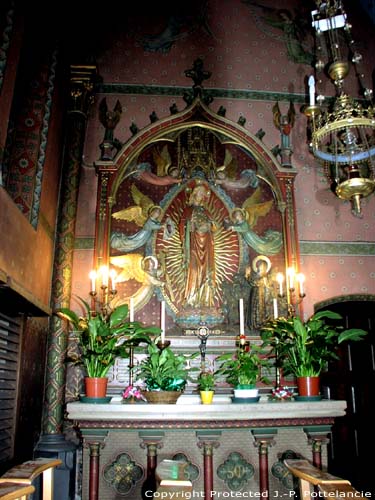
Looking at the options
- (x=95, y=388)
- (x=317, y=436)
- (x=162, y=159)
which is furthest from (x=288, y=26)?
(x=95, y=388)

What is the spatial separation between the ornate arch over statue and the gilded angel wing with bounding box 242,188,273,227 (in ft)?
0.05

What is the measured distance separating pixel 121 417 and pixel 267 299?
303 centimetres

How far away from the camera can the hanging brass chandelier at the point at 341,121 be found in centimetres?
633

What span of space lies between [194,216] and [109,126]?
193cm

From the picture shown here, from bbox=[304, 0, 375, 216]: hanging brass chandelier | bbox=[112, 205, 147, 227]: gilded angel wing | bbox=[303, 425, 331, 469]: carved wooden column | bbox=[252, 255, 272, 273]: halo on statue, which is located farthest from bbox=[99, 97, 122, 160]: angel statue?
bbox=[303, 425, 331, 469]: carved wooden column

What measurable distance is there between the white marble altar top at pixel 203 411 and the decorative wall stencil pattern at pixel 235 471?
585 mm

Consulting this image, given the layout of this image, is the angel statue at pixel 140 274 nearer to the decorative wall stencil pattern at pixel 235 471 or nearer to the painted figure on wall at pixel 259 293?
the painted figure on wall at pixel 259 293

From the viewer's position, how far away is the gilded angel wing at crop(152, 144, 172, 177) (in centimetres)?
786

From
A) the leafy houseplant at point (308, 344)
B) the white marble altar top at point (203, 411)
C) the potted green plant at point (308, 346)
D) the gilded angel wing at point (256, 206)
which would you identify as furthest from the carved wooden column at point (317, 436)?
the gilded angel wing at point (256, 206)

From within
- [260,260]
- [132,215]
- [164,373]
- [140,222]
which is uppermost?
[132,215]

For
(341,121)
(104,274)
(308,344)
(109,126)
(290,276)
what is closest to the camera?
(308,344)

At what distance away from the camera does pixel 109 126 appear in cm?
781

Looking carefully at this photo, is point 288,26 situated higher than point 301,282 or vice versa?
point 288,26

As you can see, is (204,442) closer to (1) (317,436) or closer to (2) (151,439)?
(2) (151,439)
